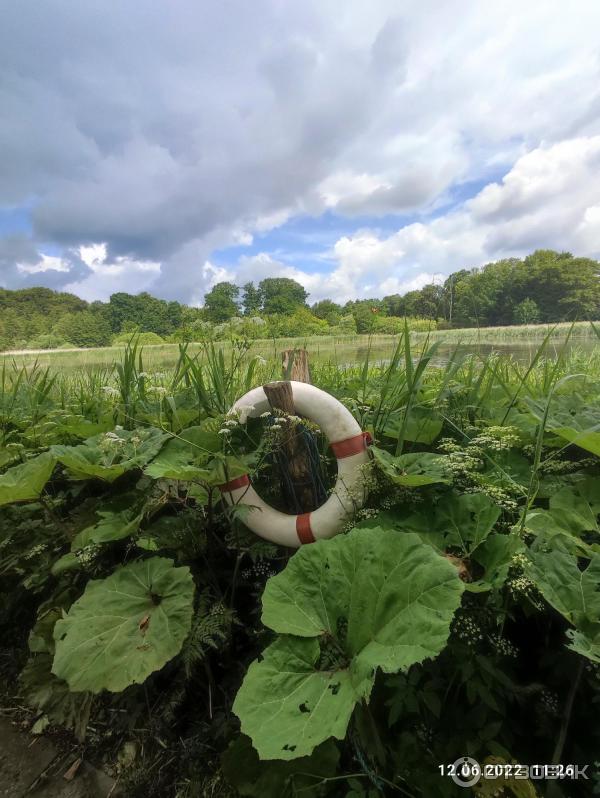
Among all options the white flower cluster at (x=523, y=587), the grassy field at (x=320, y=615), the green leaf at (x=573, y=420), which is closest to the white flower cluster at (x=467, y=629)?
the grassy field at (x=320, y=615)

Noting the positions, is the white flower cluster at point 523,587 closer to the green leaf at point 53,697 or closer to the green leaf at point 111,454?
the green leaf at point 111,454

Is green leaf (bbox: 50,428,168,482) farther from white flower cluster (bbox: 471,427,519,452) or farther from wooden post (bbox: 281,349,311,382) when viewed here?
white flower cluster (bbox: 471,427,519,452)

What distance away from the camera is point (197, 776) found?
117 centimetres

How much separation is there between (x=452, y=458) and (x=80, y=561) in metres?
1.26

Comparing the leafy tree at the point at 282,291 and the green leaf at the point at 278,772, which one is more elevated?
the leafy tree at the point at 282,291

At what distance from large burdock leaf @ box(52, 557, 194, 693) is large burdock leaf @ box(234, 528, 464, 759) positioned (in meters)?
0.30

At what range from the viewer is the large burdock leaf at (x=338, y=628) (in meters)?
0.75

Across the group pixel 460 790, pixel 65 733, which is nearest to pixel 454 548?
pixel 460 790

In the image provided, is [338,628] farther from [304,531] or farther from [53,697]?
[53,697]

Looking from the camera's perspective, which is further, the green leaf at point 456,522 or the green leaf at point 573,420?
the green leaf at point 573,420

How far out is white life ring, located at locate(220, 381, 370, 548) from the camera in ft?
4.48

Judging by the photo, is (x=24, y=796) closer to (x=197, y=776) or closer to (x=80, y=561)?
(x=197, y=776)

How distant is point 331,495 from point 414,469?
35 cm

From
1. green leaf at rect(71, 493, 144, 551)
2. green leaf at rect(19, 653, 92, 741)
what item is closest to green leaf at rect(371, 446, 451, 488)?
green leaf at rect(71, 493, 144, 551)
